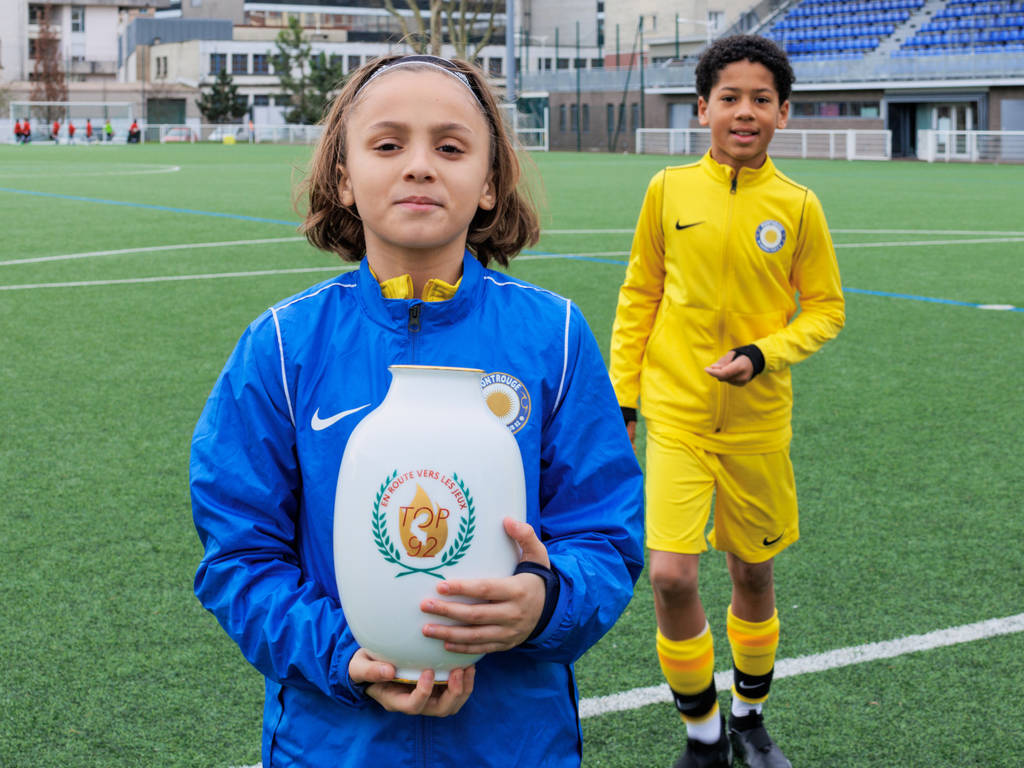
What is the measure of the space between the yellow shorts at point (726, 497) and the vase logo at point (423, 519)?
189 centimetres

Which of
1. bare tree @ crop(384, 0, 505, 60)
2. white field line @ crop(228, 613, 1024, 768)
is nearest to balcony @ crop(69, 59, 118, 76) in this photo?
bare tree @ crop(384, 0, 505, 60)

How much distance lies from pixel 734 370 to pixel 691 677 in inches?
31.2

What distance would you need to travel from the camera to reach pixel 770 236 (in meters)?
3.40

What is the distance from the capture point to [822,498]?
537cm

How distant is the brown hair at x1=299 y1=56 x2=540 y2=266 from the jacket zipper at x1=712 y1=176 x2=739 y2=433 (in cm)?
131

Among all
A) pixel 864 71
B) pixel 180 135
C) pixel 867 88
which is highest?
pixel 180 135

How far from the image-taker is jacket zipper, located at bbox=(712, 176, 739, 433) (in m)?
3.37

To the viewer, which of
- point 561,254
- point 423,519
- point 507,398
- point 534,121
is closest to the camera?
point 423,519

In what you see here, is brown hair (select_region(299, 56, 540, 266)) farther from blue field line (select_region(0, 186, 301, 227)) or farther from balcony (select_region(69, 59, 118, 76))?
balcony (select_region(69, 59, 118, 76))

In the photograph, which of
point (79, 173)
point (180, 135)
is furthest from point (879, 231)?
point (180, 135)

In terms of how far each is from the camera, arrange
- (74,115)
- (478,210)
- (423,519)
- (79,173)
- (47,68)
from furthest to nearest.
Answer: (47,68) → (74,115) → (79,173) → (478,210) → (423,519)

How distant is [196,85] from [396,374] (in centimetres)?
8880

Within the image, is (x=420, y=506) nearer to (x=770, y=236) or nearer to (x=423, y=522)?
(x=423, y=522)

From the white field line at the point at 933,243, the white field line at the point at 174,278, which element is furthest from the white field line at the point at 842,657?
the white field line at the point at 933,243
